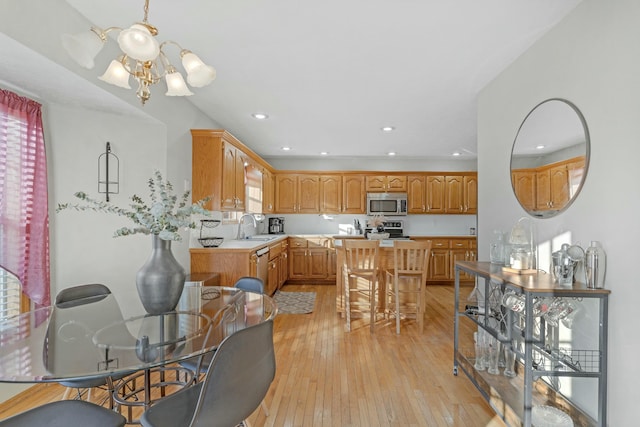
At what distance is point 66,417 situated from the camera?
128cm

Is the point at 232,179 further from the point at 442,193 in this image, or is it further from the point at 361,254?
the point at 442,193

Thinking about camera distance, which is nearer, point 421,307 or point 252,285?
point 252,285

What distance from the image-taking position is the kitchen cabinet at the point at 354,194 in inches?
263

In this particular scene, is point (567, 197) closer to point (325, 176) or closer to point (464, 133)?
point (464, 133)

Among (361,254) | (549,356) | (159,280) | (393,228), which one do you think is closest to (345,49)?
(159,280)

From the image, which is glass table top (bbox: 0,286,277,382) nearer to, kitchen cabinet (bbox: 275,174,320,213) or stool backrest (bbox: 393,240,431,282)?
stool backrest (bbox: 393,240,431,282)

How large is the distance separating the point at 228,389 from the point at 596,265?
1.85 m

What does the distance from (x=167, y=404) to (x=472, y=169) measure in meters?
6.89

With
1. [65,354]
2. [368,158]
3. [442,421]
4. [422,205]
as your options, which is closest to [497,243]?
[442,421]

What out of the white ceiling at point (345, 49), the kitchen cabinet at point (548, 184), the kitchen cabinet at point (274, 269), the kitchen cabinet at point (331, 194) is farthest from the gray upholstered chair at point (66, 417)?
the kitchen cabinet at point (331, 194)

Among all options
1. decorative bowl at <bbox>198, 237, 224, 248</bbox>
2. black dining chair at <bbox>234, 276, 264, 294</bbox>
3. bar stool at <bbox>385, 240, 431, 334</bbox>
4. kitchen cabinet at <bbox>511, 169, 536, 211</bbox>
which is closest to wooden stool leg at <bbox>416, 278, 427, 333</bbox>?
bar stool at <bbox>385, 240, 431, 334</bbox>

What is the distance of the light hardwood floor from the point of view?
2.12m

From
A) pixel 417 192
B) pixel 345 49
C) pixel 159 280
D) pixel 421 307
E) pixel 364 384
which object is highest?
pixel 345 49

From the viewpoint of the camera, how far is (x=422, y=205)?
664 centimetres
